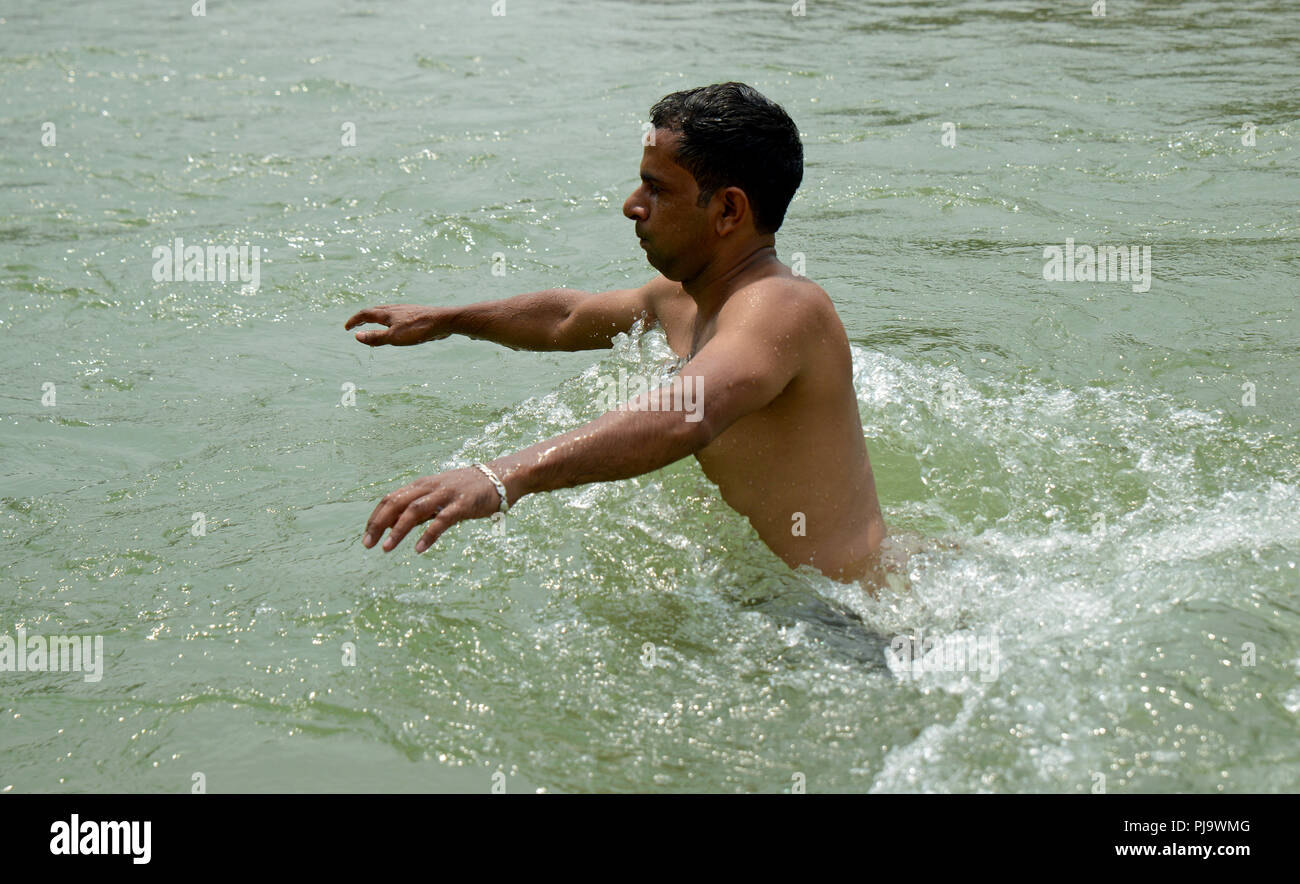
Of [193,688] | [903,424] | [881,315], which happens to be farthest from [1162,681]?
[881,315]

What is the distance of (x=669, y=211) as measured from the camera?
12.1 ft

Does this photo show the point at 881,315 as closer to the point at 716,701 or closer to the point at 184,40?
the point at 716,701

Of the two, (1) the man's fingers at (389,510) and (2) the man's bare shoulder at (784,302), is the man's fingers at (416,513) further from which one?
(2) the man's bare shoulder at (784,302)

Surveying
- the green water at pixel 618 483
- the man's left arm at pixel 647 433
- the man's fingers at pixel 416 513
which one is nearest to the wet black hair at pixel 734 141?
the man's left arm at pixel 647 433

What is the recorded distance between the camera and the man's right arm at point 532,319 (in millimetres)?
4465

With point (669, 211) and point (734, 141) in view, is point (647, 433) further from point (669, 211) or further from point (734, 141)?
point (734, 141)

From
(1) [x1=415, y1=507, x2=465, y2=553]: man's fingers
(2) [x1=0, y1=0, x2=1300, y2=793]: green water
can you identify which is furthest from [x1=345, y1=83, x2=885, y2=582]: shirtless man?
(1) [x1=415, y1=507, x2=465, y2=553]: man's fingers

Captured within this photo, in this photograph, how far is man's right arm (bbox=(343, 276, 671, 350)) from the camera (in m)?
4.46

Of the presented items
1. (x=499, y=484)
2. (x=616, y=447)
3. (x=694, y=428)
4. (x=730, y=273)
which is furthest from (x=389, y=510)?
(x=730, y=273)

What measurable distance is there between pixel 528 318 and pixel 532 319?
0.05ft

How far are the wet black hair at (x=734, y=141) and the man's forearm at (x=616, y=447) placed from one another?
786 millimetres

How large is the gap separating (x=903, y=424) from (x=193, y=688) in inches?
106
